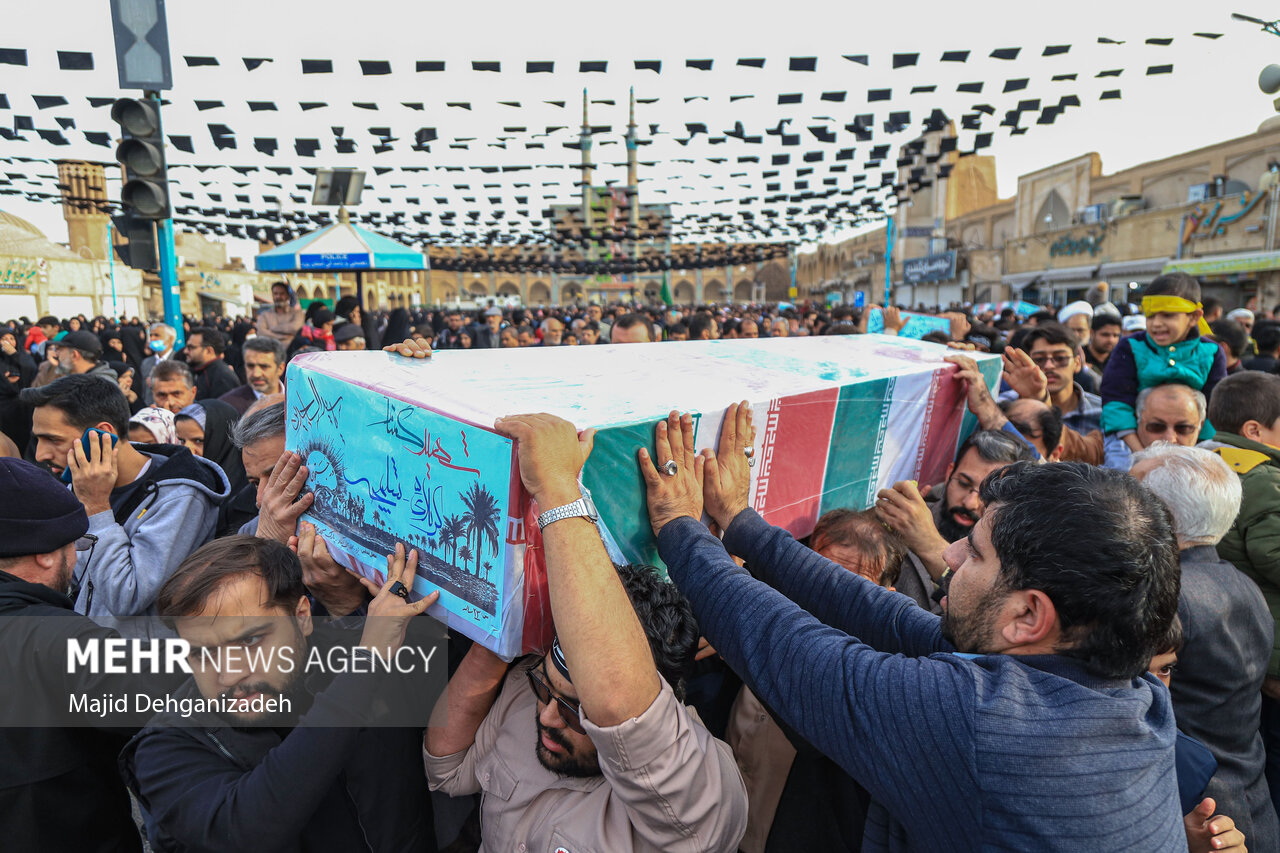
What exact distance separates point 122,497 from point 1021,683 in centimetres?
284

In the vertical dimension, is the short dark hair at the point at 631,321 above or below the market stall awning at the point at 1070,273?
below

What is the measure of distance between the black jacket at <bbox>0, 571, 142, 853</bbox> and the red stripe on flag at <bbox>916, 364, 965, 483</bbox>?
8.66 ft

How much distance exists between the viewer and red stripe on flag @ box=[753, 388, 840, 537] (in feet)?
6.42

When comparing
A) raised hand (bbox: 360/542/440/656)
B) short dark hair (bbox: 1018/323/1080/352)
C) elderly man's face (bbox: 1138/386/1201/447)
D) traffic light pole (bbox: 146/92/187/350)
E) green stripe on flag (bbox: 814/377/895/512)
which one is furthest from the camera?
traffic light pole (bbox: 146/92/187/350)

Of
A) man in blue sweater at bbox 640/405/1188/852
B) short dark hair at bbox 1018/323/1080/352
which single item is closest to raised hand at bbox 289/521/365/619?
man in blue sweater at bbox 640/405/1188/852

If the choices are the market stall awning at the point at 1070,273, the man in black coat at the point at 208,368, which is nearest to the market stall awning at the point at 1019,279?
the market stall awning at the point at 1070,273

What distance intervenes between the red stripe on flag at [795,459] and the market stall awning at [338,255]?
7.94 meters

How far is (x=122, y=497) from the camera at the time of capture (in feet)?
8.26

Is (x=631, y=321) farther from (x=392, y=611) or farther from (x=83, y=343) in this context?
(x=83, y=343)

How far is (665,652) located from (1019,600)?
704 mm

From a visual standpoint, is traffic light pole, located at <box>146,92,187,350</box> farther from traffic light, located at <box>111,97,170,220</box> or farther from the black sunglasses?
the black sunglasses

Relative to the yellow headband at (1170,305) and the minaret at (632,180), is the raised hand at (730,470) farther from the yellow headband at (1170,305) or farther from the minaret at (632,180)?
the minaret at (632,180)

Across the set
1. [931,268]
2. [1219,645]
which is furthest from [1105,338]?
[931,268]

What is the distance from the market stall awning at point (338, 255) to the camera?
8.80 meters
